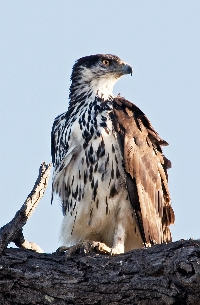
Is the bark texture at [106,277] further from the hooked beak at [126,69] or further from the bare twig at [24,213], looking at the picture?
the hooked beak at [126,69]

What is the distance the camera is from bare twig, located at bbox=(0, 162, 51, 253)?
5.71 metres

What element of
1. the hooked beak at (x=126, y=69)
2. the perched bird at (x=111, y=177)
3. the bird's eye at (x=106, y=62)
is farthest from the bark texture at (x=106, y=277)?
A: the bird's eye at (x=106, y=62)

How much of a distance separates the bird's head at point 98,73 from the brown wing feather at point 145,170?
598 millimetres

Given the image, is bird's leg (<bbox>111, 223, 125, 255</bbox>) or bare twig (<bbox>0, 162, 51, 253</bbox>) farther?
bird's leg (<bbox>111, 223, 125, 255</bbox>)

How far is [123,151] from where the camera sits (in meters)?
6.83

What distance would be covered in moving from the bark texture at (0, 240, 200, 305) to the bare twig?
0.13 metres

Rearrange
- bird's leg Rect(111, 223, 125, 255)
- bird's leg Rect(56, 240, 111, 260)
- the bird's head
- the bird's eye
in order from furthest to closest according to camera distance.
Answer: the bird's eye < the bird's head < bird's leg Rect(111, 223, 125, 255) < bird's leg Rect(56, 240, 111, 260)

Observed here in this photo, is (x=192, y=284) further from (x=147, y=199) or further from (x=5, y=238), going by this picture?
(x=147, y=199)

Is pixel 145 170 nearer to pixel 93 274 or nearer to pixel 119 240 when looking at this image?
pixel 119 240

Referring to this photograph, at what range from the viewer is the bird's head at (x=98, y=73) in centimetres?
798

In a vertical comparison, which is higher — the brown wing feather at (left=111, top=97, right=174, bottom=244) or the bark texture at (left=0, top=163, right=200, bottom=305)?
the brown wing feather at (left=111, top=97, right=174, bottom=244)

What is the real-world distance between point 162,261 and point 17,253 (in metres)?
1.37

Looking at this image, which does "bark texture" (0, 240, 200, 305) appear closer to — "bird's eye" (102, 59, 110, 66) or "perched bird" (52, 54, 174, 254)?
"perched bird" (52, 54, 174, 254)

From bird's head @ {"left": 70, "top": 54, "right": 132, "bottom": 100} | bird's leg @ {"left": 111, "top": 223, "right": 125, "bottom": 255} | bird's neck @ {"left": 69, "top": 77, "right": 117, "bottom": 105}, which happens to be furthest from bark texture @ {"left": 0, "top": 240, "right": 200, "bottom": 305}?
bird's head @ {"left": 70, "top": 54, "right": 132, "bottom": 100}
